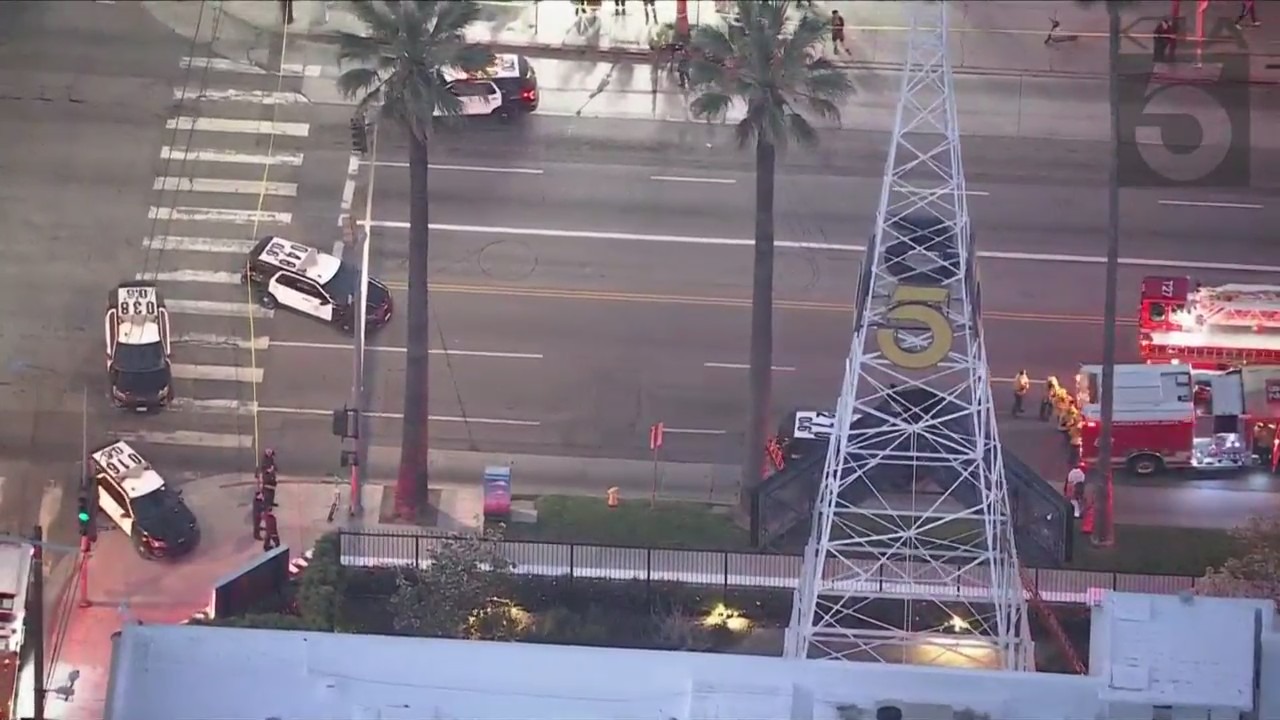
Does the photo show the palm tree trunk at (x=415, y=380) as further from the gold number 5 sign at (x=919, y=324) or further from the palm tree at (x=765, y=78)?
the gold number 5 sign at (x=919, y=324)

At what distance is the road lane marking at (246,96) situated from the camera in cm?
6762

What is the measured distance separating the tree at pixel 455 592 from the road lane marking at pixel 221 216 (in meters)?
14.7

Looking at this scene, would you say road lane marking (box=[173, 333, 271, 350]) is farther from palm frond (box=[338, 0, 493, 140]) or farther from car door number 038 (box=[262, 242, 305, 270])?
palm frond (box=[338, 0, 493, 140])

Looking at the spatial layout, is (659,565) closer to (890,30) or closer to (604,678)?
(604,678)

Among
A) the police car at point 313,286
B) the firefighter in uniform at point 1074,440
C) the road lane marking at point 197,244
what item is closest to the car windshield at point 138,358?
the police car at point 313,286

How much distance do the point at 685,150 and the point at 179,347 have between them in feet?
48.9

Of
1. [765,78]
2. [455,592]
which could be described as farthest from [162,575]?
[765,78]

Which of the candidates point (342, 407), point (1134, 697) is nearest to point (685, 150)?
point (342, 407)

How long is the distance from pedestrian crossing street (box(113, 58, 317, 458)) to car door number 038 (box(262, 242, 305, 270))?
1.30m

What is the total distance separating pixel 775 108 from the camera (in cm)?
5297

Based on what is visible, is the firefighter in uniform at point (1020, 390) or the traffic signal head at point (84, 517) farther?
the firefighter in uniform at point (1020, 390)

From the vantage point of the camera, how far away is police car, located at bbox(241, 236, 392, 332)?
6053cm

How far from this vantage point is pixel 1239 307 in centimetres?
5925

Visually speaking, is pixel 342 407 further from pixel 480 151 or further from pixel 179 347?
pixel 480 151
